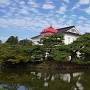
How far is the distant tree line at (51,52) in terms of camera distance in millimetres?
23547

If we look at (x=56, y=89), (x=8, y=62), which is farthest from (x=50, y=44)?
(x=56, y=89)

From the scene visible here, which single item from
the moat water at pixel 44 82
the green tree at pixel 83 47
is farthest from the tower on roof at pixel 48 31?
the moat water at pixel 44 82

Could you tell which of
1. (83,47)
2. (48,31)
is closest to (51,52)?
(83,47)

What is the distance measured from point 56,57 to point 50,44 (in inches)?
99.1

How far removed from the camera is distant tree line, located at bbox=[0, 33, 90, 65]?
23.5 metres

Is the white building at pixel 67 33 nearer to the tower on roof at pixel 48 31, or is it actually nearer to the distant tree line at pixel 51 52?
the tower on roof at pixel 48 31

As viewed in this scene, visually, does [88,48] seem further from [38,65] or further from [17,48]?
[17,48]

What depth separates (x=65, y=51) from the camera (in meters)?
24.5

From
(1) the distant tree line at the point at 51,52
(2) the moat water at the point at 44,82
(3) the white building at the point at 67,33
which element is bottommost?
(2) the moat water at the point at 44,82

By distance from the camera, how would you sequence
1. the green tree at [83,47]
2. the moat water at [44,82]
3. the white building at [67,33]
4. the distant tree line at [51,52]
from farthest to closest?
the white building at [67,33] < the green tree at [83,47] < the distant tree line at [51,52] < the moat water at [44,82]

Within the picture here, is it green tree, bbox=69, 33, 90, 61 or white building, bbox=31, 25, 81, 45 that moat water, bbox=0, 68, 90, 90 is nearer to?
green tree, bbox=69, 33, 90, 61

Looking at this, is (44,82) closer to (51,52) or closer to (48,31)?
(51,52)

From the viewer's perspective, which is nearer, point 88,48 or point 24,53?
point 88,48

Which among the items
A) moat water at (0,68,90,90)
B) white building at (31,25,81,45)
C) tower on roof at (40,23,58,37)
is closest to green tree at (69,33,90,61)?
moat water at (0,68,90,90)
